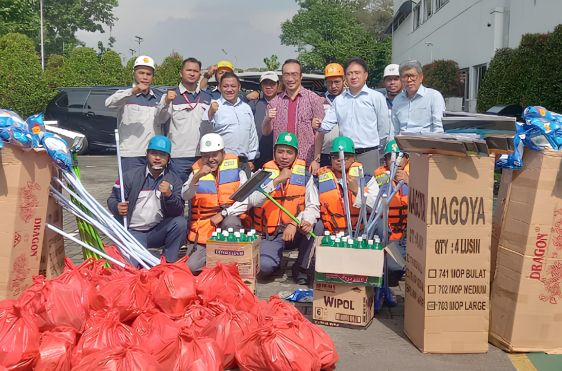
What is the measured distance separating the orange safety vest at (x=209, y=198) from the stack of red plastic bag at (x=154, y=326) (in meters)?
1.52

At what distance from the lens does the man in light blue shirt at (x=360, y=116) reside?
6.23 metres

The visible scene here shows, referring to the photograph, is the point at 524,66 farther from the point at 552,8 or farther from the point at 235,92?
the point at 235,92

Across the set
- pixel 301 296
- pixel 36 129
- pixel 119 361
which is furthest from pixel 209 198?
pixel 119 361

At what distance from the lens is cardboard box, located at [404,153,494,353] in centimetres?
409

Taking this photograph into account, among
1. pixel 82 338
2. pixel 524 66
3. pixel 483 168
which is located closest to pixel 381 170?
pixel 483 168

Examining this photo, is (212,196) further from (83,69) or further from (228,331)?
(83,69)

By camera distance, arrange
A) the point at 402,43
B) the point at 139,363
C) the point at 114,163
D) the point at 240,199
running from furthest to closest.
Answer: the point at 402,43, the point at 114,163, the point at 240,199, the point at 139,363

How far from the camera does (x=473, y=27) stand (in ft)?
70.6

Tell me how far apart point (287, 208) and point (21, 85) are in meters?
16.1

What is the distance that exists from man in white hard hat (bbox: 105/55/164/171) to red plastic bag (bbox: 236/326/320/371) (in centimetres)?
331

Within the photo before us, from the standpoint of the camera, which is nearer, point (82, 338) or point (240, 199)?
point (82, 338)

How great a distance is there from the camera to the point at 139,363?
10.7ft

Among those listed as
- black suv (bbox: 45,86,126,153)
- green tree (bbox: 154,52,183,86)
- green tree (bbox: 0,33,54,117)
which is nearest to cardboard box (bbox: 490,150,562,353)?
black suv (bbox: 45,86,126,153)

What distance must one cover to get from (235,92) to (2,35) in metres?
21.9
